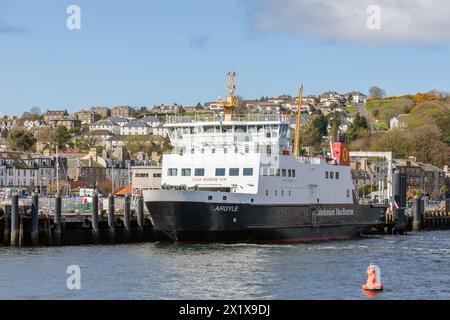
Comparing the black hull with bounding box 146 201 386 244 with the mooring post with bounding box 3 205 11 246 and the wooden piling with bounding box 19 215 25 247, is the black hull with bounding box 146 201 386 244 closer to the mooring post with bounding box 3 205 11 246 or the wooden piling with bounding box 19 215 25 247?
the wooden piling with bounding box 19 215 25 247

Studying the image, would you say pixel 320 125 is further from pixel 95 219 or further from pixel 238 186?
pixel 95 219

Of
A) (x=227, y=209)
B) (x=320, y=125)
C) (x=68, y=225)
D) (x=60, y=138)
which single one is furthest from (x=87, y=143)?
(x=227, y=209)

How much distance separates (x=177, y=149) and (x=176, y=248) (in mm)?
8176

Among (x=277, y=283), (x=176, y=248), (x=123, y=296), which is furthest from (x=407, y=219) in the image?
(x=123, y=296)

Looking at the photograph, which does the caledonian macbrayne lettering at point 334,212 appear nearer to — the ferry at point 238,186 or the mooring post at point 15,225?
the ferry at point 238,186

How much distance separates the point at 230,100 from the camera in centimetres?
5869

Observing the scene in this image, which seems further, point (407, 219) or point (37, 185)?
point (37, 185)

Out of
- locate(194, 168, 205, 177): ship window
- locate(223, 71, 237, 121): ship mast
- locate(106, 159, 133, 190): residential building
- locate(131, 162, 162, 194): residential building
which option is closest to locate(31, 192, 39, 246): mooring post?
locate(194, 168, 205, 177): ship window

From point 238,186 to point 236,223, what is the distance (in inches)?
94.4

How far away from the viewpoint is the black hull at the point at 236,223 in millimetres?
52125

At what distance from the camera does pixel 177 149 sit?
57.8 meters

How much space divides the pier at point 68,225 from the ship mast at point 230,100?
673 cm
